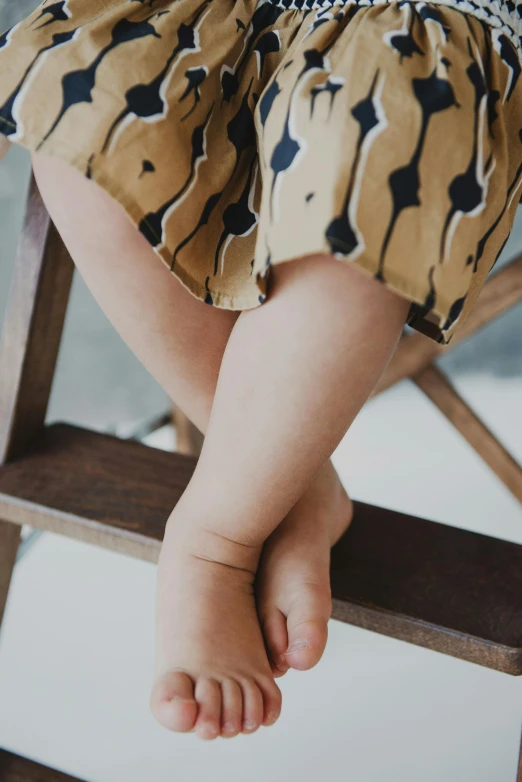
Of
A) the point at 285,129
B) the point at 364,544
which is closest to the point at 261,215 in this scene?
the point at 285,129

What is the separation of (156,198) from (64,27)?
0.47 feet

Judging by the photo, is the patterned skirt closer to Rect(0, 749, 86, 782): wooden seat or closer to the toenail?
the toenail

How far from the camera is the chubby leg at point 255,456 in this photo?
433mm

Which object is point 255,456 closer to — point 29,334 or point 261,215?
point 261,215

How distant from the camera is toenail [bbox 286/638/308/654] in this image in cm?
47

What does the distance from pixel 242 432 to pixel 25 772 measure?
0.37 metres

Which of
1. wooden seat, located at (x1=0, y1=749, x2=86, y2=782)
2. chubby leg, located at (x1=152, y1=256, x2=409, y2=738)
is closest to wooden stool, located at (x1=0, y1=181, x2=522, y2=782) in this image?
wooden seat, located at (x1=0, y1=749, x2=86, y2=782)

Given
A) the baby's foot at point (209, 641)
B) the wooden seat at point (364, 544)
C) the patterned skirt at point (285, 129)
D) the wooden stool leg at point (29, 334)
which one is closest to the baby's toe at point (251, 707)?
the baby's foot at point (209, 641)

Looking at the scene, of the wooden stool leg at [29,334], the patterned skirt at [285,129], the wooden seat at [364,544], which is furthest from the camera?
the wooden stool leg at [29,334]

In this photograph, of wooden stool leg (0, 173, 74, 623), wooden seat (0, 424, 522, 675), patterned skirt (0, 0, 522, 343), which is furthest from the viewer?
wooden stool leg (0, 173, 74, 623)

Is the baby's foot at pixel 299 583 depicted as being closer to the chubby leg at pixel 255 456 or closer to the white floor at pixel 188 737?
the chubby leg at pixel 255 456

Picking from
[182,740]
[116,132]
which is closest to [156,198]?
[116,132]

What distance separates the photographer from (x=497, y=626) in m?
0.54

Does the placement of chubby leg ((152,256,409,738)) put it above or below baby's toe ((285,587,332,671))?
above
